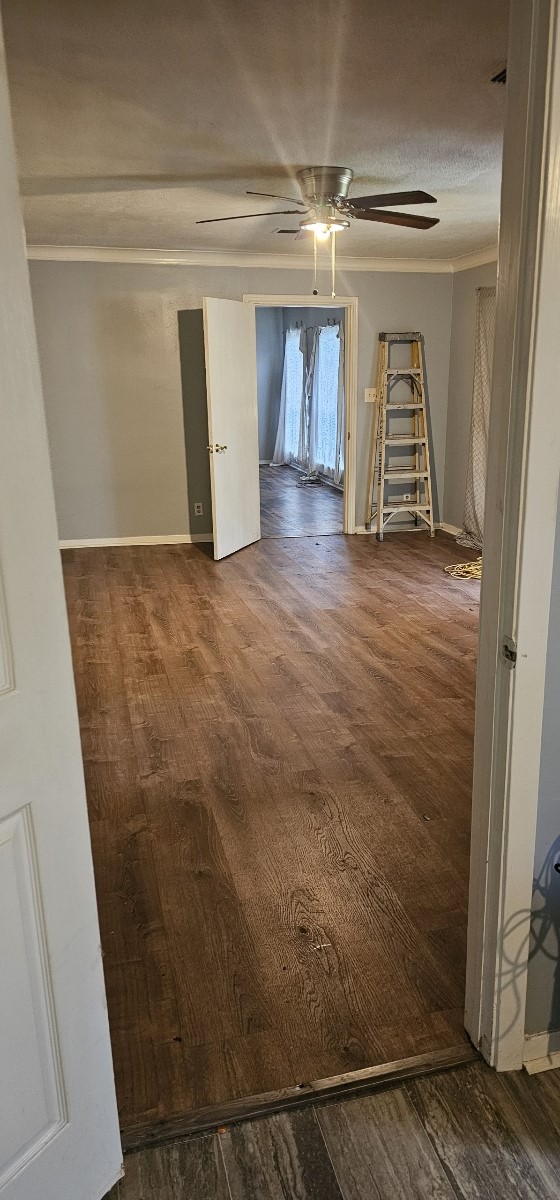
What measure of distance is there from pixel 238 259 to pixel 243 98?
3700 mm

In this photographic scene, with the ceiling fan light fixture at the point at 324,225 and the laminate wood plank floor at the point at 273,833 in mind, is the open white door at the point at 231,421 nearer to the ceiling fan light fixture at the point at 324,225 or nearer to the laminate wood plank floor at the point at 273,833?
the laminate wood plank floor at the point at 273,833

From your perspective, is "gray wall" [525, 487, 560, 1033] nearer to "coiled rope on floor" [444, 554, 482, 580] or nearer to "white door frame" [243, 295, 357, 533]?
"coiled rope on floor" [444, 554, 482, 580]

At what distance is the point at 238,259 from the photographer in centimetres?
615

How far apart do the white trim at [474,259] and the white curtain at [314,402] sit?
2257mm

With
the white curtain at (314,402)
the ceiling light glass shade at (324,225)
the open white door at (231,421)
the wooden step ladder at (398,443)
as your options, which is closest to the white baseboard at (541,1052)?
the ceiling light glass shade at (324,225)

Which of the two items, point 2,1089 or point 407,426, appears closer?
point 2,1089

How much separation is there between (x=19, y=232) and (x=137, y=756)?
232 centimetres

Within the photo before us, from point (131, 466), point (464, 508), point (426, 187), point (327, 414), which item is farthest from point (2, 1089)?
point (327, 414)

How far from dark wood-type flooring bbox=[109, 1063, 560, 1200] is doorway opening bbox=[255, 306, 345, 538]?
5.69 meters

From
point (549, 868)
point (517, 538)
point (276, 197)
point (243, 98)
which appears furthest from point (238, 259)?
point (549, 868)

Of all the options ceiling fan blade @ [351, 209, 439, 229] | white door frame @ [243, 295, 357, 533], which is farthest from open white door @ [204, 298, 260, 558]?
ceiling fan blade @ [351, 209, 439, 229]

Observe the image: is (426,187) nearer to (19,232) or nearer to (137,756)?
(137,756)

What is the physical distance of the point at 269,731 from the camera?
322cm

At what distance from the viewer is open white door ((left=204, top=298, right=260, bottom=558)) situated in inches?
221
